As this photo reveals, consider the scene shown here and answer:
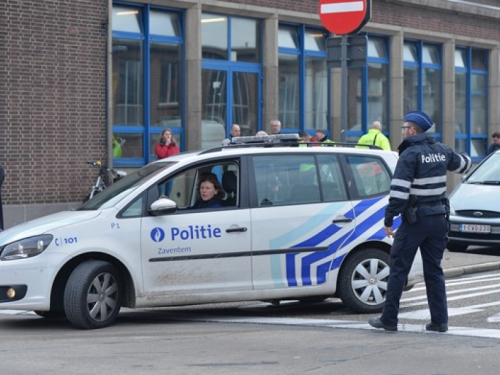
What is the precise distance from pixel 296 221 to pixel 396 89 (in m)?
18.3

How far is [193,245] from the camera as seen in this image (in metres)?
10.6

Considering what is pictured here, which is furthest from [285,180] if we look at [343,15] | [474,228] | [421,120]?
[474,228]

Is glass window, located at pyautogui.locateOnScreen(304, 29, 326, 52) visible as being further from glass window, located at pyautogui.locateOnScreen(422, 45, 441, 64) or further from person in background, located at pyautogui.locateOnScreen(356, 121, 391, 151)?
person in background, located at pyautogui.locateOnScreen(356, 121, 391, 151)

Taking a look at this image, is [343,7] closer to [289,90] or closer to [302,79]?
[289,90]

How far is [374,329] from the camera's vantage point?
10.1 m

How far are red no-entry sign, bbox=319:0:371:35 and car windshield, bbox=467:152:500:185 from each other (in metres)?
3.53

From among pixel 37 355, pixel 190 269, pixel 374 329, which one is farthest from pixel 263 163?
pixel 37 355

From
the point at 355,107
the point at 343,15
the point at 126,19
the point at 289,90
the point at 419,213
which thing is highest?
the point at 126,19

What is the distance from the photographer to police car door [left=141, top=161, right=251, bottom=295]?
1053 centimetres

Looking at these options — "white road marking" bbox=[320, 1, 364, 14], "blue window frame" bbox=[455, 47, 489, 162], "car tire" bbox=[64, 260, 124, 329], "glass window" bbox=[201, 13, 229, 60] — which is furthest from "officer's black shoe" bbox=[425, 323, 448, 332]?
"blue window frame" bbox=[455, 47, 489, 162]

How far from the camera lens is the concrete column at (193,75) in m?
22.5

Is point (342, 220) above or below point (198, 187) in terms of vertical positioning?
below

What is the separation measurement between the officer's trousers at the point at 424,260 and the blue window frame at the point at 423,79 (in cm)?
2007

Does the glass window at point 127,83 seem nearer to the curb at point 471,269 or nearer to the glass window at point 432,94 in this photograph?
the curb at point 471,269
